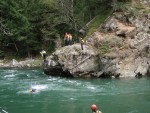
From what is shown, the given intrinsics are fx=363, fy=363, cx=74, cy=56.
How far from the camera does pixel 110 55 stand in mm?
42344

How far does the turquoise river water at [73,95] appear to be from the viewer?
27375mm

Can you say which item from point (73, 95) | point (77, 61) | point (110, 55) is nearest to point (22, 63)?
point (77, 61)

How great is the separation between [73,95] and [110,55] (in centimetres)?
1169

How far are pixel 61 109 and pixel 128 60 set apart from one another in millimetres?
17448

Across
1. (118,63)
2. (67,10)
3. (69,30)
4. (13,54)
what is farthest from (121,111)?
(13,54)

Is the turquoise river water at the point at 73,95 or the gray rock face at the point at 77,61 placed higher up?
the gray rock face at the point at 77,61

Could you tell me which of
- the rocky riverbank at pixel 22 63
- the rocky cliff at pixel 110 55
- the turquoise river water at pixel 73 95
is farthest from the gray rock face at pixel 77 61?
the rocky riverbank at pixel 22 63

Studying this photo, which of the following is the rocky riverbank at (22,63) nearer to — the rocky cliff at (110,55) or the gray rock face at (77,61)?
the rocky cliff at (110,55)

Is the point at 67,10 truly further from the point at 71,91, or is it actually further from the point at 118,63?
the point at 71,91

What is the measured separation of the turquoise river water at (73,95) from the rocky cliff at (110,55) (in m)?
1.79

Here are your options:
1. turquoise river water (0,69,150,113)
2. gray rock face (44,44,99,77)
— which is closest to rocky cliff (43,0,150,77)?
gray rock face (44,44,99,77)

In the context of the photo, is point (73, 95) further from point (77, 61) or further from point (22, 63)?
point (22, 63)

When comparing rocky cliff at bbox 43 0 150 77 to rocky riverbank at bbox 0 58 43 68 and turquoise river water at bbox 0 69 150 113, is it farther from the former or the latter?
rocky riverbank at bbox 0 58 43 68

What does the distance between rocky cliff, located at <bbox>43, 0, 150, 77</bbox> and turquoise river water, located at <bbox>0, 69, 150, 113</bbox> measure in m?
1.79
